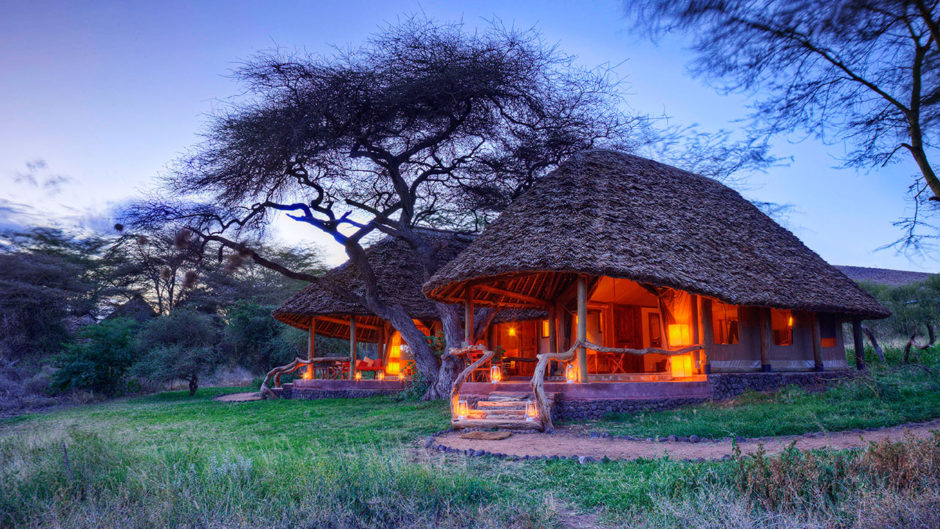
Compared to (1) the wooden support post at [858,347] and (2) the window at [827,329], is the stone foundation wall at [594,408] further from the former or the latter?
(1) the wooden support post at [858,347]

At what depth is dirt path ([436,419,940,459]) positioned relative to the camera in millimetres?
6762

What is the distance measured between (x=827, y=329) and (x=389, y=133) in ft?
39.3

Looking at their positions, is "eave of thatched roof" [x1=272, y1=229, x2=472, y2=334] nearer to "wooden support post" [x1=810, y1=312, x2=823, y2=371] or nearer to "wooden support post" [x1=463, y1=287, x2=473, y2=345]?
"wooden support post" [x1=463, y1=287, x2=473, y2=345]

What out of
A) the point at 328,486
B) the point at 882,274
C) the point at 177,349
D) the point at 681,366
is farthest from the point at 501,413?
the point at 882,274

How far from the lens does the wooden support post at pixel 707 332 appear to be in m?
11.6

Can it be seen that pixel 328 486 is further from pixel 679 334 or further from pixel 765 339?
pixel 765 339

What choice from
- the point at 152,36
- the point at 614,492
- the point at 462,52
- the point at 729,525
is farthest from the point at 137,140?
the point at 729,525

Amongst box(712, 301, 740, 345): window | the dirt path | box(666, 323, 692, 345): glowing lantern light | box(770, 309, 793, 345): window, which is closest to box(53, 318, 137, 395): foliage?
the dirt path

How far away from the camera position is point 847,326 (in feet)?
89.9

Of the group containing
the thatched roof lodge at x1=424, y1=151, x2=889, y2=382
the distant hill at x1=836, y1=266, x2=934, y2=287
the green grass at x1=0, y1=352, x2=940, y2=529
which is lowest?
the green grass at x1=0, y1=352, x2=940, y2=529

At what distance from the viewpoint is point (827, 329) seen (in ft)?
49.1

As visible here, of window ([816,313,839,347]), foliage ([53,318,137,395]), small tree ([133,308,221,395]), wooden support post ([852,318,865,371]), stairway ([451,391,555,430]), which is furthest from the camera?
small tree ([133,308,221,395])

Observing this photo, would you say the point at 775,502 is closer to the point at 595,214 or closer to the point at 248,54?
the point at 595,214

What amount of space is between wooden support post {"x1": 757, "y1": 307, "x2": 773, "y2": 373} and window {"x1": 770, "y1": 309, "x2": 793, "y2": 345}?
656 mm
